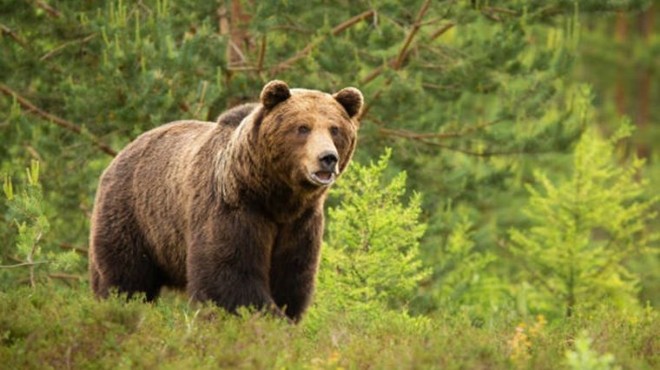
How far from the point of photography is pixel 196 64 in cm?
1239

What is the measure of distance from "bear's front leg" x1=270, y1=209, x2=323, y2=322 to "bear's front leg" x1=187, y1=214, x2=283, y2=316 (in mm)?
163

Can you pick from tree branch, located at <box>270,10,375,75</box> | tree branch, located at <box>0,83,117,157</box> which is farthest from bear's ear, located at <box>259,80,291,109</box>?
tree branch, located at <box>0,83,117,157</box>

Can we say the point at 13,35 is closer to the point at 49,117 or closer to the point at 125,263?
the point at 49,117

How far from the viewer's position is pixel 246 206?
7680 mm

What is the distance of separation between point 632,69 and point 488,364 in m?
27.9

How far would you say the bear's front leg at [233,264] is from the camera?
24.6 feet

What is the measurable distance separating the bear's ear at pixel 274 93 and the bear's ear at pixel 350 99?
0.33 metres

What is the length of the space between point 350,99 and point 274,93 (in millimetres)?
495

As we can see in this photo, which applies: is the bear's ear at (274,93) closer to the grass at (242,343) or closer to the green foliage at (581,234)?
the grass at (242,343)

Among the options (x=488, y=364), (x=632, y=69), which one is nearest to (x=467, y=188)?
(x=488, y=364)

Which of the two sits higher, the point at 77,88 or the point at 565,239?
the point at 77,88

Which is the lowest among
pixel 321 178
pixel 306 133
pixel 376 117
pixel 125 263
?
pixel 125 263

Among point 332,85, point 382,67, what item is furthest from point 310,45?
point 382,67

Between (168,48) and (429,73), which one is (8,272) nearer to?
(168,48)
